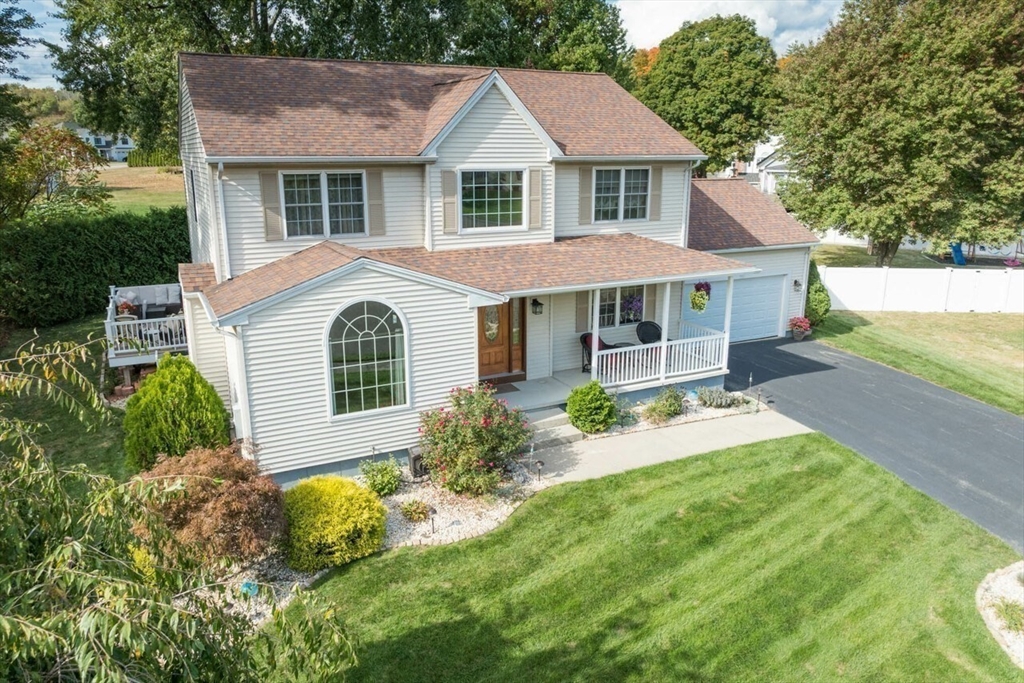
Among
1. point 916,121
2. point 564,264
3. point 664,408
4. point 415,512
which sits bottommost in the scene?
point 415,512

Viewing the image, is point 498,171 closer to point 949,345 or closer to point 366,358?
point 366,358

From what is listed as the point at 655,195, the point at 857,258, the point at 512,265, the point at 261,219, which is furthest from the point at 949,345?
the point at 261,219

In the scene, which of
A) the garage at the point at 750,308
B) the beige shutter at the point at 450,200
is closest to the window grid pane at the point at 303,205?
the beige shutter at the point at 450,200

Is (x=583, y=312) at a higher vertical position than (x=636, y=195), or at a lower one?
lower

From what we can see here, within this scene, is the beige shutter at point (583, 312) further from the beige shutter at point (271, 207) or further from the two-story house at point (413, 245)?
the beige shutter at point (271, 207)

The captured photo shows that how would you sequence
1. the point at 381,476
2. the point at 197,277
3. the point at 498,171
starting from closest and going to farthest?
1. the point at 381,476
2. the point at 197,277
3. the point at 498,171

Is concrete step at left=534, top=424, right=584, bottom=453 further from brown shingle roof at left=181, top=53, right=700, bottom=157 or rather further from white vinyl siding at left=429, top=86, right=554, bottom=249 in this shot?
brown shingle roof at left=181, top=53, right=700, bottom=157

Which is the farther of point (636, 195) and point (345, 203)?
point (636, 195)
